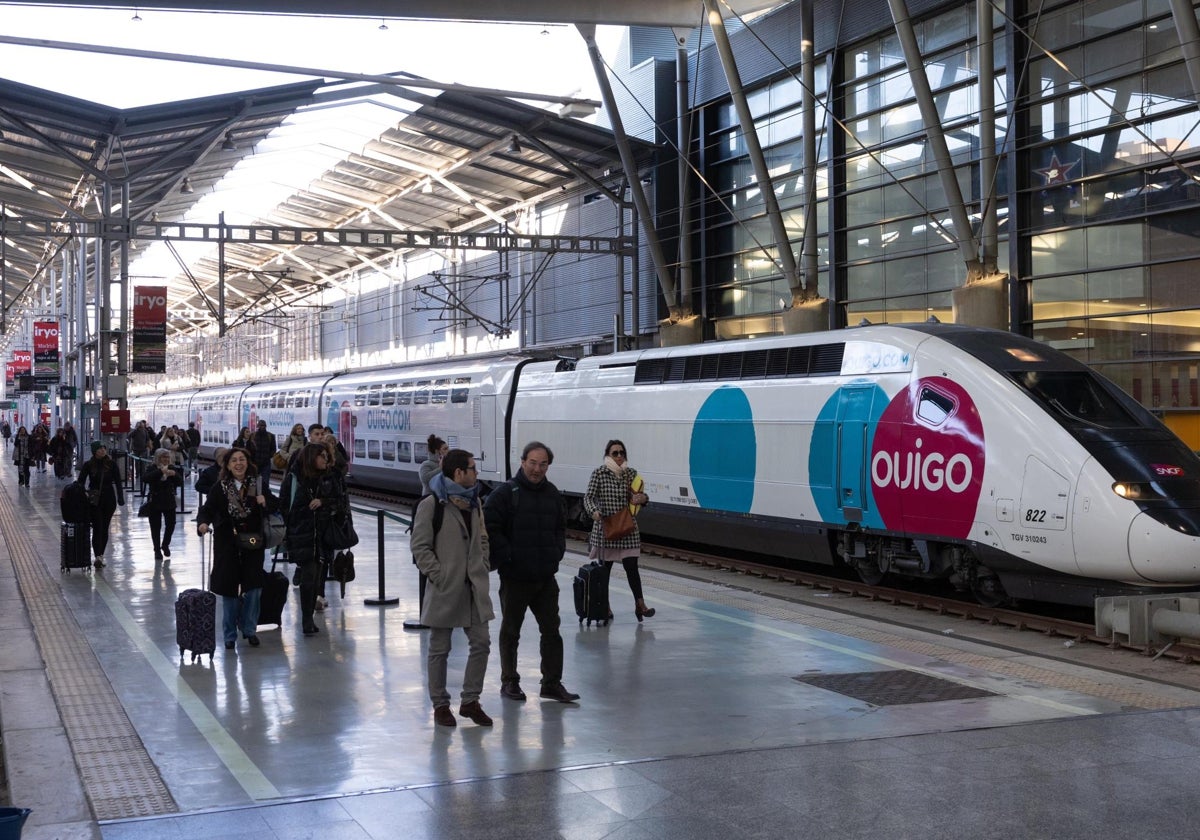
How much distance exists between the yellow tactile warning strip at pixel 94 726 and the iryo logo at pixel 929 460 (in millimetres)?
7950

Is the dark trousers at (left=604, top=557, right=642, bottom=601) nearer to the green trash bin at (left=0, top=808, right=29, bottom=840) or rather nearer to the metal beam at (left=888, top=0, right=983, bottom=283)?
the green trash bin at (left=0, top=808, right=29, bottom=840)

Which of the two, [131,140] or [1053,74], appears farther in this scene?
[131,140]

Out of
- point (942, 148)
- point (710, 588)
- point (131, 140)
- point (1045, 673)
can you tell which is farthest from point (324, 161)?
point (1045, 673)

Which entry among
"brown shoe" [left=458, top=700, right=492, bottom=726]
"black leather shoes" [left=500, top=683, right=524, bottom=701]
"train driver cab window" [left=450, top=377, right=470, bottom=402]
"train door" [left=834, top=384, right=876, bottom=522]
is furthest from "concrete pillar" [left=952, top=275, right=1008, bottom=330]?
"brown shoe" [left=458, top=700, right=492, bottom=726]

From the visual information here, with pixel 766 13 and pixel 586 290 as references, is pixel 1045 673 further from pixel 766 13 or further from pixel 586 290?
pixel 586 290

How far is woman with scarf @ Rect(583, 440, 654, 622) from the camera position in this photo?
11.6 m

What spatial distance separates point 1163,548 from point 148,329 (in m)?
27.6

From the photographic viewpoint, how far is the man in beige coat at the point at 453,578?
25.7 feet

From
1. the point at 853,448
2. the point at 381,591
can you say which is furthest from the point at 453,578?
the point at 853,448

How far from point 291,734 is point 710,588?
7600 mm

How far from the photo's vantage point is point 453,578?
7.84 metres

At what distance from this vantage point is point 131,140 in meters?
31.4

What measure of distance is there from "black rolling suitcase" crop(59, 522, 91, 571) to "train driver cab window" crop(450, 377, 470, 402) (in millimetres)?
10204

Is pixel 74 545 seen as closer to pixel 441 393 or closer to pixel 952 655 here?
pixel 952 655
